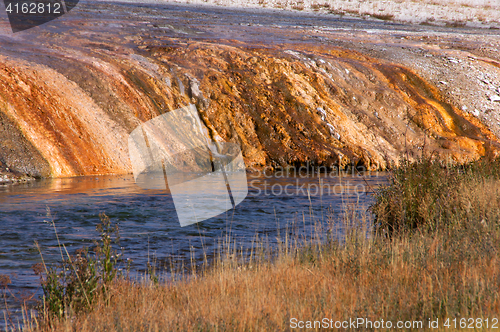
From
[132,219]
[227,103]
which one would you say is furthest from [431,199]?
[227,103]

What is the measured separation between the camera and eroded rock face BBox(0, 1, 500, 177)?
55.4 feet

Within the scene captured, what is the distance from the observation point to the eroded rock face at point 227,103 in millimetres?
16875

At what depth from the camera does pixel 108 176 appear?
16.8 m

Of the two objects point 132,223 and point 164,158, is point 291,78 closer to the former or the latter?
point 164,158

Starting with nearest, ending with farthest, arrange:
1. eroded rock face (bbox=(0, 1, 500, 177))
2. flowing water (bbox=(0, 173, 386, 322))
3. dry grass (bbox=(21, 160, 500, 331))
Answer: dry grass (bbox=(21, 160, 500, 331)) < flowing water (bbox=(0, 173, 386, 322)) < eroded rock face (bbox=(0, 1, 500, 177))

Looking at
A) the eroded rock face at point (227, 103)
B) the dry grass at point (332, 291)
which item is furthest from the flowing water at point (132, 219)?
the eroded rock face at point (227, 103)

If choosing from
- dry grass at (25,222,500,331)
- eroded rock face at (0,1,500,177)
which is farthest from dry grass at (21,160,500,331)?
eroded rock face at (0,1,500,177)

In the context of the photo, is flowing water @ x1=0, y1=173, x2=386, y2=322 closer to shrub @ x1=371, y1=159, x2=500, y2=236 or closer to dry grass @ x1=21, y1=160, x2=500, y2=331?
shrub @ x1=371, y1=159, x2=500, y2=236

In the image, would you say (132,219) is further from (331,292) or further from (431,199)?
(331,292)

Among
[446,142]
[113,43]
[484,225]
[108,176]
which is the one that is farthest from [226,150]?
[484,225]

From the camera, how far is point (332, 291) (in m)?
4.67

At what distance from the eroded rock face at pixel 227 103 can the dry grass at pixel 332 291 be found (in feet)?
36.0

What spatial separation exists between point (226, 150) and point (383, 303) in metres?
16.6

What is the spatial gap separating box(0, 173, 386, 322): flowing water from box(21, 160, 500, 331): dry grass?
3.02 ft
